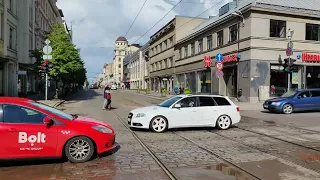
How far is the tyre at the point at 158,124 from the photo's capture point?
11.9m

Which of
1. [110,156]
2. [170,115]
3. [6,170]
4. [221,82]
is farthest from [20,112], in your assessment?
[221,82]

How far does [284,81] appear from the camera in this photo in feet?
104

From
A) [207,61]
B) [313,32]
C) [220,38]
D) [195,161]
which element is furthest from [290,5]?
[195,161]

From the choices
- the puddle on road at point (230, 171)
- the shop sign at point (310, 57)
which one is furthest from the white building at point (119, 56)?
the puddle on road at point (230, 171)

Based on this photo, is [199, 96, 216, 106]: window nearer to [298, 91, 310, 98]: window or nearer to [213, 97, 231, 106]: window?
[213, 97, 231, 106]: window

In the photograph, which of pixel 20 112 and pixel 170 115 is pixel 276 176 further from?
pixel 170 115

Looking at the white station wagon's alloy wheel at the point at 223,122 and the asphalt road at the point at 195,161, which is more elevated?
the white station wagon's alloy wheel at the point at 223,122

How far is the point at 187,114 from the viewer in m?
12.3

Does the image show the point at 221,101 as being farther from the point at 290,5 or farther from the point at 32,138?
the point at 290,5

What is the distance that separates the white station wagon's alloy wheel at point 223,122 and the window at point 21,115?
736cm

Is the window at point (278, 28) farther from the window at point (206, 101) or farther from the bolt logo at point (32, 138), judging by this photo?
the bolt logo at point (32, 138)

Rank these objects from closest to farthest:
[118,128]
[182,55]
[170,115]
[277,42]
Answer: [170,115] → [118,128] → [277,42] → [182,55]

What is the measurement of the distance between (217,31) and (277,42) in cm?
846

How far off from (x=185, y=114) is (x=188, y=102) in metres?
0.52
